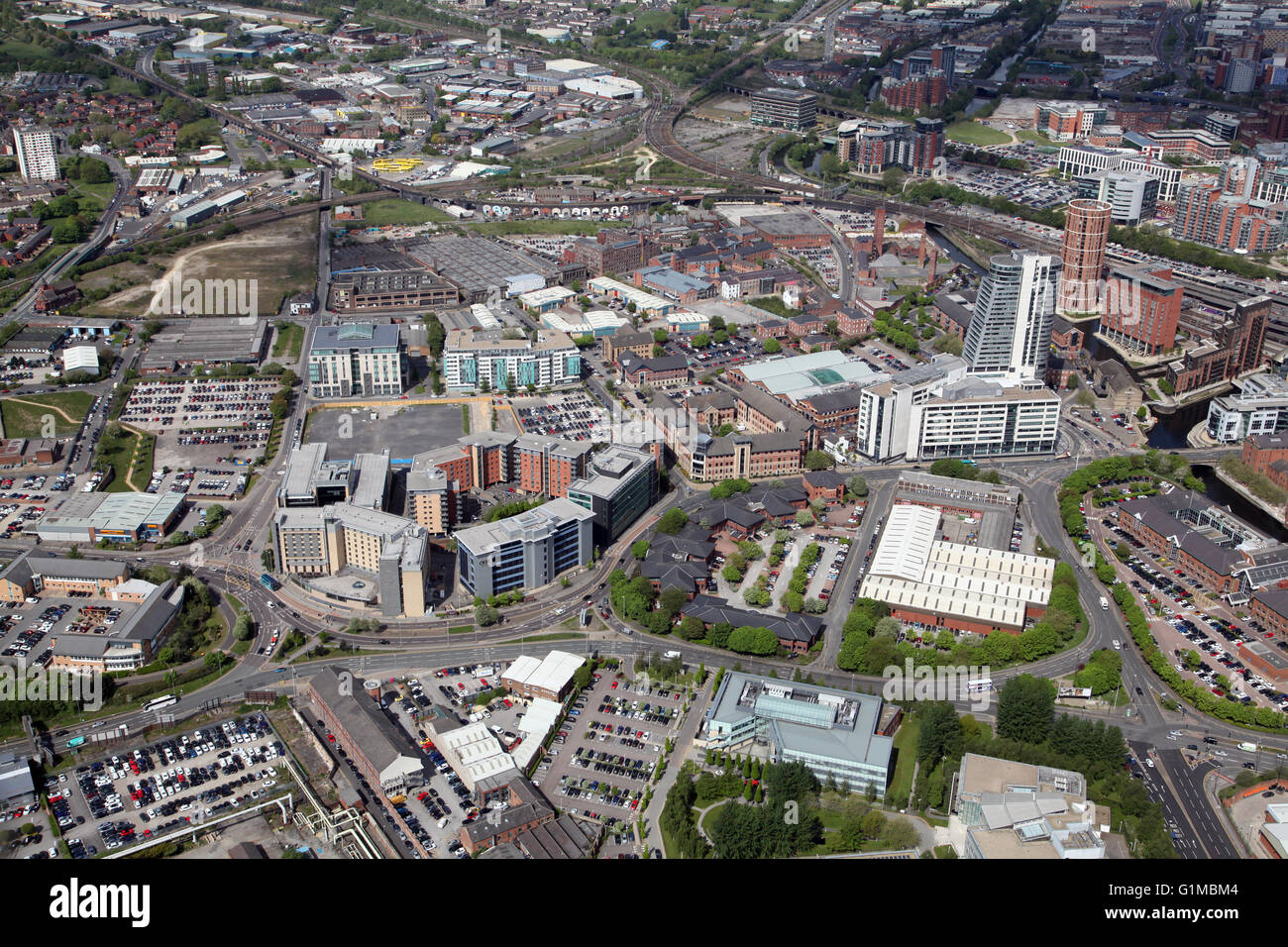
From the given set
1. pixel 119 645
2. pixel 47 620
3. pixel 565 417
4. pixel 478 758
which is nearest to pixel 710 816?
pixel 478 758

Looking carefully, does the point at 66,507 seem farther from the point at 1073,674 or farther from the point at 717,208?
the point at 717,208

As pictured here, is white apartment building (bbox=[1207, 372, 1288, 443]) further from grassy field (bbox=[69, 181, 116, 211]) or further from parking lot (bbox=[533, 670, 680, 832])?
grassy field (bbox=[69, 181, 116, 211])

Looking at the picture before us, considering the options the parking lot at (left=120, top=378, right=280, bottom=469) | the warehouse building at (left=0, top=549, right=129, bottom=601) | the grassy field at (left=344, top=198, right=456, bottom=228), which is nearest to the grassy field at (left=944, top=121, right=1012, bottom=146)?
the grassy field at (left=344, top=198, right=456, bottom=228)

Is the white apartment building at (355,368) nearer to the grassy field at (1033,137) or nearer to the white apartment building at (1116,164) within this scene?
the white apartment building at (1116,164)

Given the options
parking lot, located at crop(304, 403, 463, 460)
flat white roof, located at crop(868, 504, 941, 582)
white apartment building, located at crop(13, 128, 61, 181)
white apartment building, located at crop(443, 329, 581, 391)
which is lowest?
parking lot, located at crop(304, 403, 463, 460)

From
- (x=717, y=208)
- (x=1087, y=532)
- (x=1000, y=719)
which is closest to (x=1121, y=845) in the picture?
(x=1000, y=719)

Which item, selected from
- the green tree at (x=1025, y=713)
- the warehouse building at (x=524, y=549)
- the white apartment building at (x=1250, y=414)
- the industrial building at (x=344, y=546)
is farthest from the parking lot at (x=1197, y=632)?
the industrial building at (x=344, y=546)
